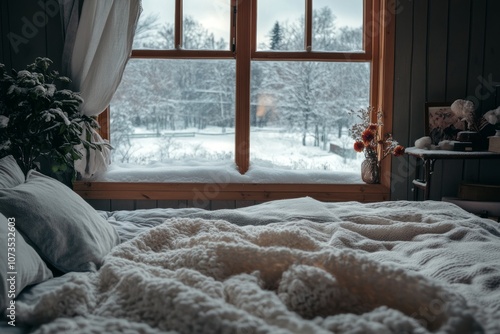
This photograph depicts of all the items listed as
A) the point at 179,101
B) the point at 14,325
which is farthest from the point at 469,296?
the point at 179,101

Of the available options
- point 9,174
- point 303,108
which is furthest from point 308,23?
point 9,174

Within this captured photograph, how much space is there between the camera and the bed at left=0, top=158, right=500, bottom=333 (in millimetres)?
971

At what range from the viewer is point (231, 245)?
130 cm

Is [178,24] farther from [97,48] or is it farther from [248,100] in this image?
[248,100]

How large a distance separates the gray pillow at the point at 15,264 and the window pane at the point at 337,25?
276cm

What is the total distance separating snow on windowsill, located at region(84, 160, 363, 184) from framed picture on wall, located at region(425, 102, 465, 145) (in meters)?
0.58

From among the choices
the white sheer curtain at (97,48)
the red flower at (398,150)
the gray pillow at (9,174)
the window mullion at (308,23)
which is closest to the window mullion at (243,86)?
the window mullion at (308,23)

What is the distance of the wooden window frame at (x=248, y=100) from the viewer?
3.65 meters

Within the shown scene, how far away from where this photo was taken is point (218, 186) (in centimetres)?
367

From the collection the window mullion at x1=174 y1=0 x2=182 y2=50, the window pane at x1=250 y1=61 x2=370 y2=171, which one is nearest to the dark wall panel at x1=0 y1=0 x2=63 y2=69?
the window mullion at x1=174 y1=0 x2=182 y2=50

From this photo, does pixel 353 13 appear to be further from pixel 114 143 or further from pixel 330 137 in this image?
pixel 114 143

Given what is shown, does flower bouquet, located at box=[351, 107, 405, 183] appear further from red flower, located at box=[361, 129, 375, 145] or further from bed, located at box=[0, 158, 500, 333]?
bed, located at box=[0, 158, 500, 333]

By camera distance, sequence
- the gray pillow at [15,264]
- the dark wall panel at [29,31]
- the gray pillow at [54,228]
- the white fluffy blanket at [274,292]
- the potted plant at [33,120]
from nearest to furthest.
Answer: the white fluffy blanket at [274,292] < the gray pillow at [15,264] < the gray pillow at [54,228] < the potted plant at [33,120] < the dark wall panel at [29,31]

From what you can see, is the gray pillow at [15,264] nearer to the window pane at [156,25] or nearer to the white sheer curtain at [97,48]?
the white sheer curtain at [97,48]
